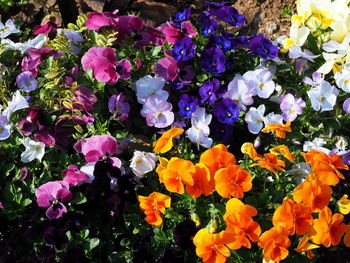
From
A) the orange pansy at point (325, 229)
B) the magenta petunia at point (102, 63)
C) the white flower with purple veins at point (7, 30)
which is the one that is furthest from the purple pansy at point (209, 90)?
the white flower with purple veins at point (7, 30)

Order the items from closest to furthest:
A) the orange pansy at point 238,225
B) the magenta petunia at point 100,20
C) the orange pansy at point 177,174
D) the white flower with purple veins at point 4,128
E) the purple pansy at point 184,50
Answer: the orange pansy at point 238,225 → the orange pansy at point 177,174 → the white flower with purple veins at point 4,128 → the purple pansy at point 184,50 → the magenta petunia at point 100,20

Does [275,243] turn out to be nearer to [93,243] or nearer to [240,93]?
[93,243]

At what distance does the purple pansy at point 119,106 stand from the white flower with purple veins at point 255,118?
0.62m

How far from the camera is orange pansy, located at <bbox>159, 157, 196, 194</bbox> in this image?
7.20 ft

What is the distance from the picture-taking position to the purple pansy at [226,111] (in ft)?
9.18

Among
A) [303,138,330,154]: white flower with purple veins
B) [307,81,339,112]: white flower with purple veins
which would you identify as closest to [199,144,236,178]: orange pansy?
[303,138,330,154]: white flower with purple veins

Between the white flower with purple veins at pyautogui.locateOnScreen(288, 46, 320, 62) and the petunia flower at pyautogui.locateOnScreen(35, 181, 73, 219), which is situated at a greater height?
the white flower with purple veins at pyautogui.locateOnScreen(288, 46, 320, 62)

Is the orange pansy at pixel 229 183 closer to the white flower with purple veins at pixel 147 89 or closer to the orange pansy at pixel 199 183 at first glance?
the orange pansy at pixel 199 183

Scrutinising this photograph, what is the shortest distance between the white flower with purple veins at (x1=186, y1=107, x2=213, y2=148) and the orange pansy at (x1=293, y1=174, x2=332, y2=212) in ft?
2.12

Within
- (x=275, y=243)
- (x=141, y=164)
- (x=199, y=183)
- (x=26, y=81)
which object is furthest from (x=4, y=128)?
(x=275, y=243)

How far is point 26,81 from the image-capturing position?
9.27 ft

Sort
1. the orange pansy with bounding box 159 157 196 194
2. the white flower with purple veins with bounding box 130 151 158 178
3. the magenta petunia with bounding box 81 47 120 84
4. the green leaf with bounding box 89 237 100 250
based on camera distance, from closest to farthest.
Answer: the orange pansy with bounding box 159 157 196 194 < the green leaf with bounding box 89 237 100 250 < the white flower with purple veins with bounding box 130 151 158 178 < the magenta petunia with bounding box 81 47 120 84

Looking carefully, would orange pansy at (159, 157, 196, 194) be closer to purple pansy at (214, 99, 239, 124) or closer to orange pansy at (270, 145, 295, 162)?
orange pansy at (270, 145, 295, 162)

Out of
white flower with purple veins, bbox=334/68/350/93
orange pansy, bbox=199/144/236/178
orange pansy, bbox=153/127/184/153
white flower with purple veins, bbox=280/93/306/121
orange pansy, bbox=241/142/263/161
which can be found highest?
white flower with purple veins, bbox=334/68/350/93
